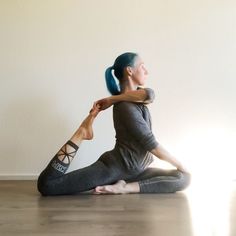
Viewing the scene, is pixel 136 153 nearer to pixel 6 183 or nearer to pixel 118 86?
pixel 118 86

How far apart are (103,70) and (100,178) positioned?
0.72 metres

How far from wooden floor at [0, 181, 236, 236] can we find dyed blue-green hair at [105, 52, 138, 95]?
0.57 m

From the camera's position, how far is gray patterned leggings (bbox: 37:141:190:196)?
1778mm

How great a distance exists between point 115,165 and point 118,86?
43 centimetres

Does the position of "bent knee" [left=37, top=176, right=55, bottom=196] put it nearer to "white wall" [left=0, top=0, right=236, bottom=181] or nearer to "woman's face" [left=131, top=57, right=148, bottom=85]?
"white wall" [left=0, top=0, right=236, bottom=181]

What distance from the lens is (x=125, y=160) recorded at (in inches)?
73.2

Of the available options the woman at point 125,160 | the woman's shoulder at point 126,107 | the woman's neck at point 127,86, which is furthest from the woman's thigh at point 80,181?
the woman's neck at point 127,86

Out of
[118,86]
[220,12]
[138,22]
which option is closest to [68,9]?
[138,22]

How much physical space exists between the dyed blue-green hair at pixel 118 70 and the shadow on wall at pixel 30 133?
0.42m

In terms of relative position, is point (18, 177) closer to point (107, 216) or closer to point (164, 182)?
point (164, 182)

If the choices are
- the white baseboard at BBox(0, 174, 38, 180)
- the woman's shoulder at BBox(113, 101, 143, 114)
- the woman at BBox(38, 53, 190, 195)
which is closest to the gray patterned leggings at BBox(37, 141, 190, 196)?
the woman at BBox(38, 53, 190, 195)

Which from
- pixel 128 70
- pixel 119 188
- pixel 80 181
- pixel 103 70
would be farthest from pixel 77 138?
pixel 103 70

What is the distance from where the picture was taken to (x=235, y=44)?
2258 millimetres

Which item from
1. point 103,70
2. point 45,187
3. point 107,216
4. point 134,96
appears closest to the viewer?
point 107,216
